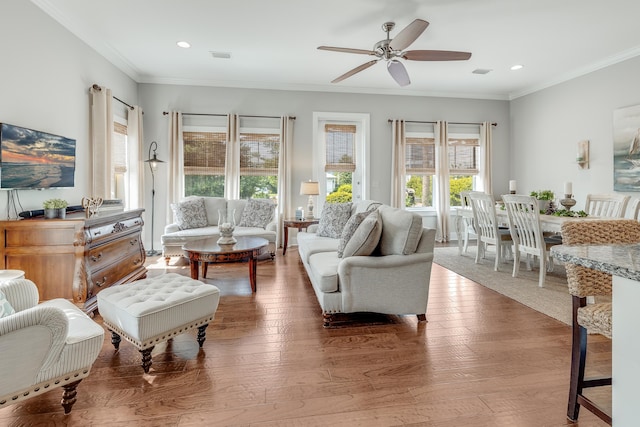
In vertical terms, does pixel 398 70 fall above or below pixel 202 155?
above

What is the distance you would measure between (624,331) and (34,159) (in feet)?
13.8

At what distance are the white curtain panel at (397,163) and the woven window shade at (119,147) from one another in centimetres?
469

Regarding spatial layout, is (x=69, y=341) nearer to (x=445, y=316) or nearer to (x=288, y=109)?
(x=445, y=316)

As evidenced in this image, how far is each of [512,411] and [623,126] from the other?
5.08 m

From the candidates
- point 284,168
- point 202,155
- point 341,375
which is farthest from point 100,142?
point 341,375

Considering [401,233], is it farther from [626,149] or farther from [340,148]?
[626,149]

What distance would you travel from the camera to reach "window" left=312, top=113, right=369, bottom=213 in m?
6.51

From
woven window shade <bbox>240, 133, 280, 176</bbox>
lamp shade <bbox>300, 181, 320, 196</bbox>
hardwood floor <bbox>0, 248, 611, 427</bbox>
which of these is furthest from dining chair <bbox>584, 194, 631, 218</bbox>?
woven window shade <bbox>240, 133, 280, 176</bbox>

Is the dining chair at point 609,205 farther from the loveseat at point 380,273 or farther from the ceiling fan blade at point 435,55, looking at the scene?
the loveseat at point 380,273

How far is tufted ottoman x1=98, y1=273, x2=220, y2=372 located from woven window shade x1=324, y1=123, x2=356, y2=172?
14.8 ft

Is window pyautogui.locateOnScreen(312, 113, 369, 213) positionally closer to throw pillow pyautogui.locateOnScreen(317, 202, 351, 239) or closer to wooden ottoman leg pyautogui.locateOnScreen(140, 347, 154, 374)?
throw pillow pyautogui.locateOnScreen(317, 202, 351, 239)

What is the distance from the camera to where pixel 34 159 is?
10.2ft

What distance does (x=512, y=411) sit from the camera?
66.7 inches

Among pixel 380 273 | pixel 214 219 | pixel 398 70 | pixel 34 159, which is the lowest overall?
pixel 380 273
